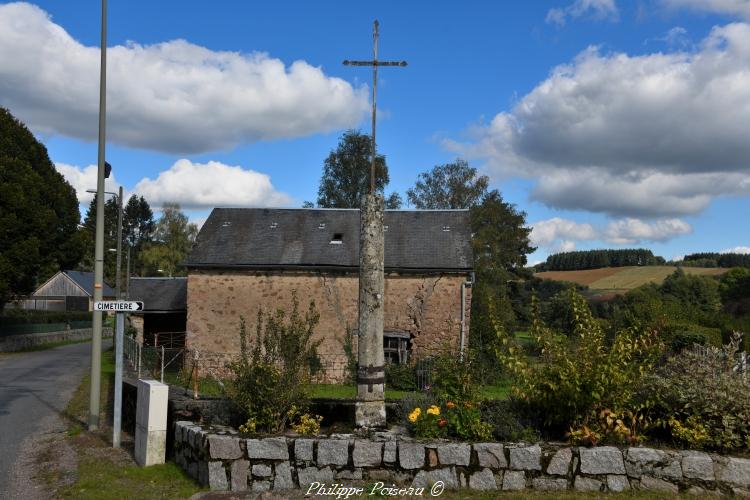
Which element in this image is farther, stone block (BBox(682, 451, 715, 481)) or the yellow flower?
the yellow flower

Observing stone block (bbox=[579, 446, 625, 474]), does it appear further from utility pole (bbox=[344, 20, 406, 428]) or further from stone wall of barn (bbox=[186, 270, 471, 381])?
stone wall of barn (bbox=[186, 270, 471, 381])

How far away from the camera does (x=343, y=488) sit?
676 cm

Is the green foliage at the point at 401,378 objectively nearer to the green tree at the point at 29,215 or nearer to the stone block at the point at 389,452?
the stone block at the point at 389,452

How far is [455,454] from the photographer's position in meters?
6.86

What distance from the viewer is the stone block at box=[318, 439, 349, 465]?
693 cm

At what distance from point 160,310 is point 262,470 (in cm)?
1951

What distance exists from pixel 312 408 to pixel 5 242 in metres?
24.1

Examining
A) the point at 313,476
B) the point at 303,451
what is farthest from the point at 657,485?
the point at 303,451

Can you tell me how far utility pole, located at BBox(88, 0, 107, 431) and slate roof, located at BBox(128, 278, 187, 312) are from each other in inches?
556

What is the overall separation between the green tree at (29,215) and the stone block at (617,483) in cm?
2717

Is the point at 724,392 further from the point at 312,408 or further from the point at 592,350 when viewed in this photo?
the point at 312,408

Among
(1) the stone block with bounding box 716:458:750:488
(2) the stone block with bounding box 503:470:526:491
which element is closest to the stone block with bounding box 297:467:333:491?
(2) the stone block with bounding box 503:470:526:491

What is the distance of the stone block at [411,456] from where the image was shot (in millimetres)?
6875

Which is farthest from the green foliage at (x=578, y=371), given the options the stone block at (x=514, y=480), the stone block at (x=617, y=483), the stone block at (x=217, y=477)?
the stone block at (x=217, y=477)
